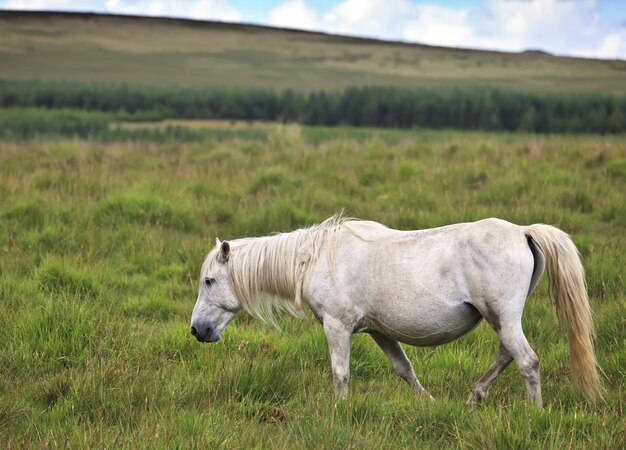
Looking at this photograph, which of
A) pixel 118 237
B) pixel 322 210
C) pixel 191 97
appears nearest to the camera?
pixel 118 237

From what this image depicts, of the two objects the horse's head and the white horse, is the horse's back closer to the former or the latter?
the white horse

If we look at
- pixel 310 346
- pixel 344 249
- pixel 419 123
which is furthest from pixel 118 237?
pixel 419 123

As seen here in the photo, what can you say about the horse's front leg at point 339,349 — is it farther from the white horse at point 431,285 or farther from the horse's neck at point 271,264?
the horse's neck at point 271,264

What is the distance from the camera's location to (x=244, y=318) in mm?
7086

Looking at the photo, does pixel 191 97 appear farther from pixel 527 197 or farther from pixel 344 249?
pixel 344 249

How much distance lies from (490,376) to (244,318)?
9.42 feet

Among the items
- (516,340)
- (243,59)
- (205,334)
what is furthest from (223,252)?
(243,59)

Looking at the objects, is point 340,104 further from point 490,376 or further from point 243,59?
point 490,376

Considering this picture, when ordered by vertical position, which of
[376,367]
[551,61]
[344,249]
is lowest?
[376,367]

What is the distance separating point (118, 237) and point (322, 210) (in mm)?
3111

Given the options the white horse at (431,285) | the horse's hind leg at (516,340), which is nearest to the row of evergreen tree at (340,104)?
the white horse at (431,285)

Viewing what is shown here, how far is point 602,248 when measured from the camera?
8695mm

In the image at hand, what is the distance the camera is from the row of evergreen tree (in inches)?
1725

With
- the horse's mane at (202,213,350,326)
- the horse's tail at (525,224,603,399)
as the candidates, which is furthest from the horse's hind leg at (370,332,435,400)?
the horse's tail at (525,224,603,399)
